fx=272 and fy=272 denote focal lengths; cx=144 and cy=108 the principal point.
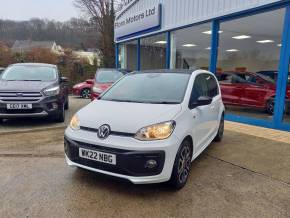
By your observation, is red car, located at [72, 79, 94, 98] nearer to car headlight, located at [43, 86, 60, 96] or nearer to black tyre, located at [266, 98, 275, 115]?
car headlight, located at [43, 86, 60, 96]

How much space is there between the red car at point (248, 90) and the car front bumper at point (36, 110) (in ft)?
16.3

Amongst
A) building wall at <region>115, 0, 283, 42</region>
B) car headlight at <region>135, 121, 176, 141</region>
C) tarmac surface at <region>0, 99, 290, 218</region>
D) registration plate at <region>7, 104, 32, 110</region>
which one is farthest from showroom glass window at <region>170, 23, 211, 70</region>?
car headlight at <region>135, 121, 176, 141</region>

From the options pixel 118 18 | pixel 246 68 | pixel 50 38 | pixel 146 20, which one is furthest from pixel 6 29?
pixel 246 68

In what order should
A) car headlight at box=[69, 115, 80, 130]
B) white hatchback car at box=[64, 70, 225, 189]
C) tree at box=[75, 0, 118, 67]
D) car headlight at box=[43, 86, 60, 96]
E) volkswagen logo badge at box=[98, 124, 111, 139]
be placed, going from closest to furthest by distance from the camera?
1. white hatchback car at box=[64, 70, 225, 189]
2. volkswagen logo badge at box=[98, 124, 111, 139]
3. car headlight at box=[69, 115, 80, 130]
4. car headlight at box=[43, 86, 60, 96]
5. tree at box=[75, 0, 118, 67]

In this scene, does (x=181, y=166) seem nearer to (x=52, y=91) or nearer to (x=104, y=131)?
(x=104, y=131)

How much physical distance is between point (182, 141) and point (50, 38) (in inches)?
1567

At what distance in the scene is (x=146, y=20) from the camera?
474 inches

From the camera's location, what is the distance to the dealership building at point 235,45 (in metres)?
6.58

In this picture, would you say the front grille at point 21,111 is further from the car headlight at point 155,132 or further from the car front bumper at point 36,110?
the car headlight at point 155,132

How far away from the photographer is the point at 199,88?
14.1 feet

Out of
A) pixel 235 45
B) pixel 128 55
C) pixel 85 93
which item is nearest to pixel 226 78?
pixel 235 45

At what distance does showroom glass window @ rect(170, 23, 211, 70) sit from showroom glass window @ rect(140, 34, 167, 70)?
0.62 meters

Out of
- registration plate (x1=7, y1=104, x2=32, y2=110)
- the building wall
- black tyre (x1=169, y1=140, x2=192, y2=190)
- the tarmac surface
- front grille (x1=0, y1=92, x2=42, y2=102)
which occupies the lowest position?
the tarmac surface

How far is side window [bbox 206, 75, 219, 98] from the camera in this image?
4.96 meters
